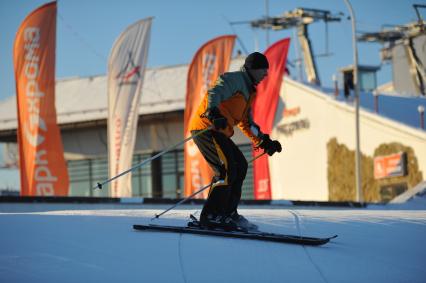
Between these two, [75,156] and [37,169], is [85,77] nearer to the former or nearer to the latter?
[75,156]

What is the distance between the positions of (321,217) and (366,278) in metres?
2.52

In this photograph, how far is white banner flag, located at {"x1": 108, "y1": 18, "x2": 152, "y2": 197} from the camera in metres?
25.8

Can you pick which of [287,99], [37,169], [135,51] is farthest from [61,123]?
[37,169]

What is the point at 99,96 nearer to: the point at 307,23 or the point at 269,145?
the point at 307,23

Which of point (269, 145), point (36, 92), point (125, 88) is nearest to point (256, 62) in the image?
point (269, 145)

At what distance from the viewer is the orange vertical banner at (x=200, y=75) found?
26.1 meters

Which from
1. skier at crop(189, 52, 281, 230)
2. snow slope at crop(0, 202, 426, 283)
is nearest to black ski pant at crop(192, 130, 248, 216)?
skier at crop(189, 52, 281, 230)

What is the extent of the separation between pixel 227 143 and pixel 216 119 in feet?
1.35

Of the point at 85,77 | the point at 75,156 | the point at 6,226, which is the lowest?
the point at 6,226

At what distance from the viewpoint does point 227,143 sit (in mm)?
7766

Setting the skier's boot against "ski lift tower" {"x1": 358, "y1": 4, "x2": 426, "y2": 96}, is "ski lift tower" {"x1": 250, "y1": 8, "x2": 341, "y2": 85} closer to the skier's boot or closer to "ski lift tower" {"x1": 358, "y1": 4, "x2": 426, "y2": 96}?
"ski lift tower" {"x1": 358, "y1": 4, "x2": 426, "y2": 96}

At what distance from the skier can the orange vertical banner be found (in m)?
18.1

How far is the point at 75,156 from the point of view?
141ft

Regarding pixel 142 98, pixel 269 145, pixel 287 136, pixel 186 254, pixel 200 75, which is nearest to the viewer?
pixel 186 254
